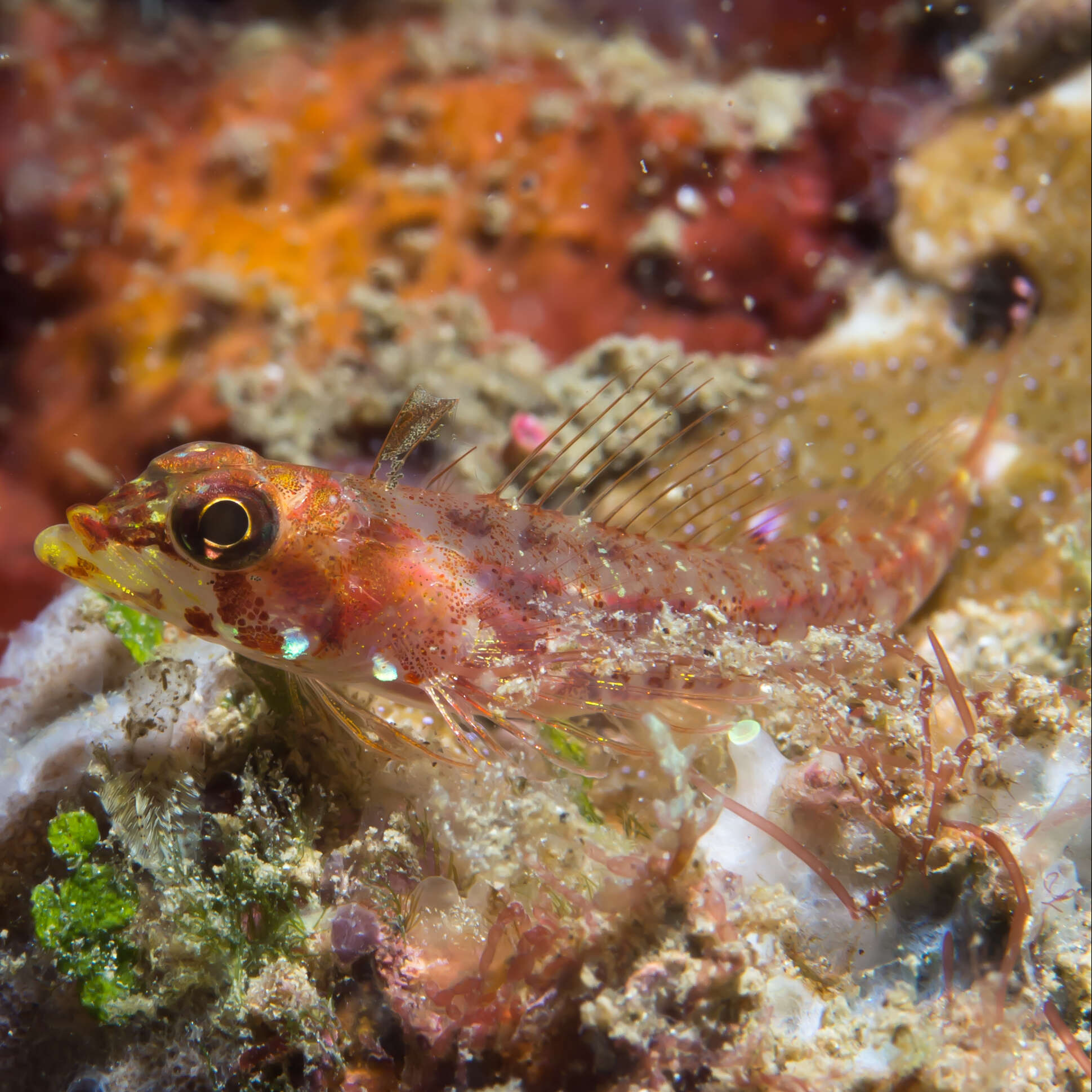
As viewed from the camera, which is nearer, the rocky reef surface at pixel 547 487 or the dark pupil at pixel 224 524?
the rocky reef surface at pixel 547 487

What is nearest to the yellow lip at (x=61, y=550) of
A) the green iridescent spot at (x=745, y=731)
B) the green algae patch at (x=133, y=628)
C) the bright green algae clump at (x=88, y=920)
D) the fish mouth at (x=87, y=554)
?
the fish mouth at (x=87, y=554)

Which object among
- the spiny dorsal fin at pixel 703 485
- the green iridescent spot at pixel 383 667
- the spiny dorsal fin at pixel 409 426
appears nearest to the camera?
the green iridescent spot at pixel 383 667

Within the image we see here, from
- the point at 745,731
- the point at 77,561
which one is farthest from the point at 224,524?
the point at 745,731

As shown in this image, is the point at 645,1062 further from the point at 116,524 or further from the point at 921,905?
the point at 116,524

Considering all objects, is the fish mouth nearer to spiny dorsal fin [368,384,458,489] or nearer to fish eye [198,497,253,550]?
fish eye [198,497,253,550]

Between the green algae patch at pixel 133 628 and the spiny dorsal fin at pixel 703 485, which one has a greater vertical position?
the spiny dorsal fin at pixel 703 485

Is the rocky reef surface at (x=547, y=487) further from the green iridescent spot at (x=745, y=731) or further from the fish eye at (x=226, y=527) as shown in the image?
the fish eye at (x=226, y=527)
